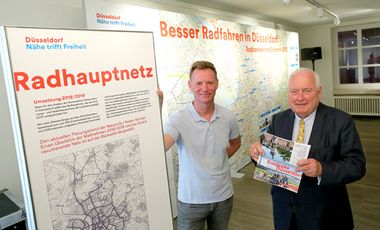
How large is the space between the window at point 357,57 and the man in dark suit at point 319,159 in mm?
8590

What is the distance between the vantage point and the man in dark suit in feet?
4.83

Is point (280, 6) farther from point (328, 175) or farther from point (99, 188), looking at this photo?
point (99, 188)

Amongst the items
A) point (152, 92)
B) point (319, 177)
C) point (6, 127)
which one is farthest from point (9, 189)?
point (319, 177)

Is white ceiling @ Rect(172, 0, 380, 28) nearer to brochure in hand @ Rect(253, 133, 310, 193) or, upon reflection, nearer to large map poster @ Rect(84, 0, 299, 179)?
large map poster @ Rect(84, 0, 299, 179)

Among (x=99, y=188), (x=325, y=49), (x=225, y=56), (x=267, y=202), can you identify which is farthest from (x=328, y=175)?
(x=325, y=49)

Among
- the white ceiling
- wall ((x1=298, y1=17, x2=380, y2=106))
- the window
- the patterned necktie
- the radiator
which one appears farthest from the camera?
wall ((x1=298, y1=17, x2=380, y2=106))

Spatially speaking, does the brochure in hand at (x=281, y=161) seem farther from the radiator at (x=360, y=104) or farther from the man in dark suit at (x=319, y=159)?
the radiator at (x=360, y=104)

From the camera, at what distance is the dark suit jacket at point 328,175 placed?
1479 mm

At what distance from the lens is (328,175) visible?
145 cm

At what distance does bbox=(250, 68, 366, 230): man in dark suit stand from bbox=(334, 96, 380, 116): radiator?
807 cm

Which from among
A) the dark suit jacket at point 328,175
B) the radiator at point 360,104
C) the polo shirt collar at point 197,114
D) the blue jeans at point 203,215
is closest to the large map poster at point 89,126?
the blue jeans at point 203,215

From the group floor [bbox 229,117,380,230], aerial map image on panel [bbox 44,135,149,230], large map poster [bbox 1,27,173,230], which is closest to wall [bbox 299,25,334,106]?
floor [bbox 229,117,380,230]

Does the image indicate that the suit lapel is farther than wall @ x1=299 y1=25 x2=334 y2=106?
No

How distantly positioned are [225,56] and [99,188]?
3.56 meters
